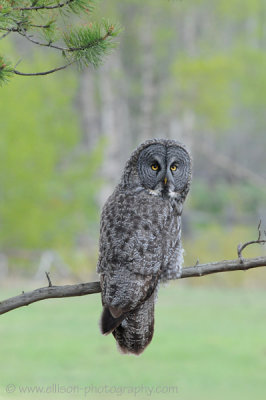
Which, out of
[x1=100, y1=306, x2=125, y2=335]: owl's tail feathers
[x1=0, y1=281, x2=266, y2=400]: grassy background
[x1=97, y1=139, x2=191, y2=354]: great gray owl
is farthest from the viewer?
[x1=0, y1=281, x2=266, y2=400]: grassy background

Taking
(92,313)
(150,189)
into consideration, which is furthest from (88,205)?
(150,189)

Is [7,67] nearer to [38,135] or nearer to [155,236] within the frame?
[155,236]

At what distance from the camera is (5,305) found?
3.04 m

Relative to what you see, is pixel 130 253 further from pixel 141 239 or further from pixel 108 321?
pixel 108 321

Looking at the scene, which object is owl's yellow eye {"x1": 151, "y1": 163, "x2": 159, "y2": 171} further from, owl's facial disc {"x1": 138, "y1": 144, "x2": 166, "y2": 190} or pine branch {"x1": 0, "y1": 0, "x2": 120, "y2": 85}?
pine branch {"x1": 0, "y1": 0, "x2": 120, "y2": 85}

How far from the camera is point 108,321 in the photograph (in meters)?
3.24

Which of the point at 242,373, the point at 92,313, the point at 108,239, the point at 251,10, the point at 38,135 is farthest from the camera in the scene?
the point at 251,10

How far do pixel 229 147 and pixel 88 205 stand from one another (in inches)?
648

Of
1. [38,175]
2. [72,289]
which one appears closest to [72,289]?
[72,289]

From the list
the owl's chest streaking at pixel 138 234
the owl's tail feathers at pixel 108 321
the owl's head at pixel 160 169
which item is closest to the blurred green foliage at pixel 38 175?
the owl's head at pixel 160 169

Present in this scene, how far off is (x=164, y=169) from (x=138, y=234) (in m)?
0.49

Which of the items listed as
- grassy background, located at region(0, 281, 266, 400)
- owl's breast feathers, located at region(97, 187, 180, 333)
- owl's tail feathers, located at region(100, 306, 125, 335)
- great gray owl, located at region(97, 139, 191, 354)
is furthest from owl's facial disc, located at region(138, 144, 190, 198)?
grassy background, located at region(0, 281, 266, 400)

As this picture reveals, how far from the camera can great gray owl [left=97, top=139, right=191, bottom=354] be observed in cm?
333

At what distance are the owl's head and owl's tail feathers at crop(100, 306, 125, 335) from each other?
2.31ft
